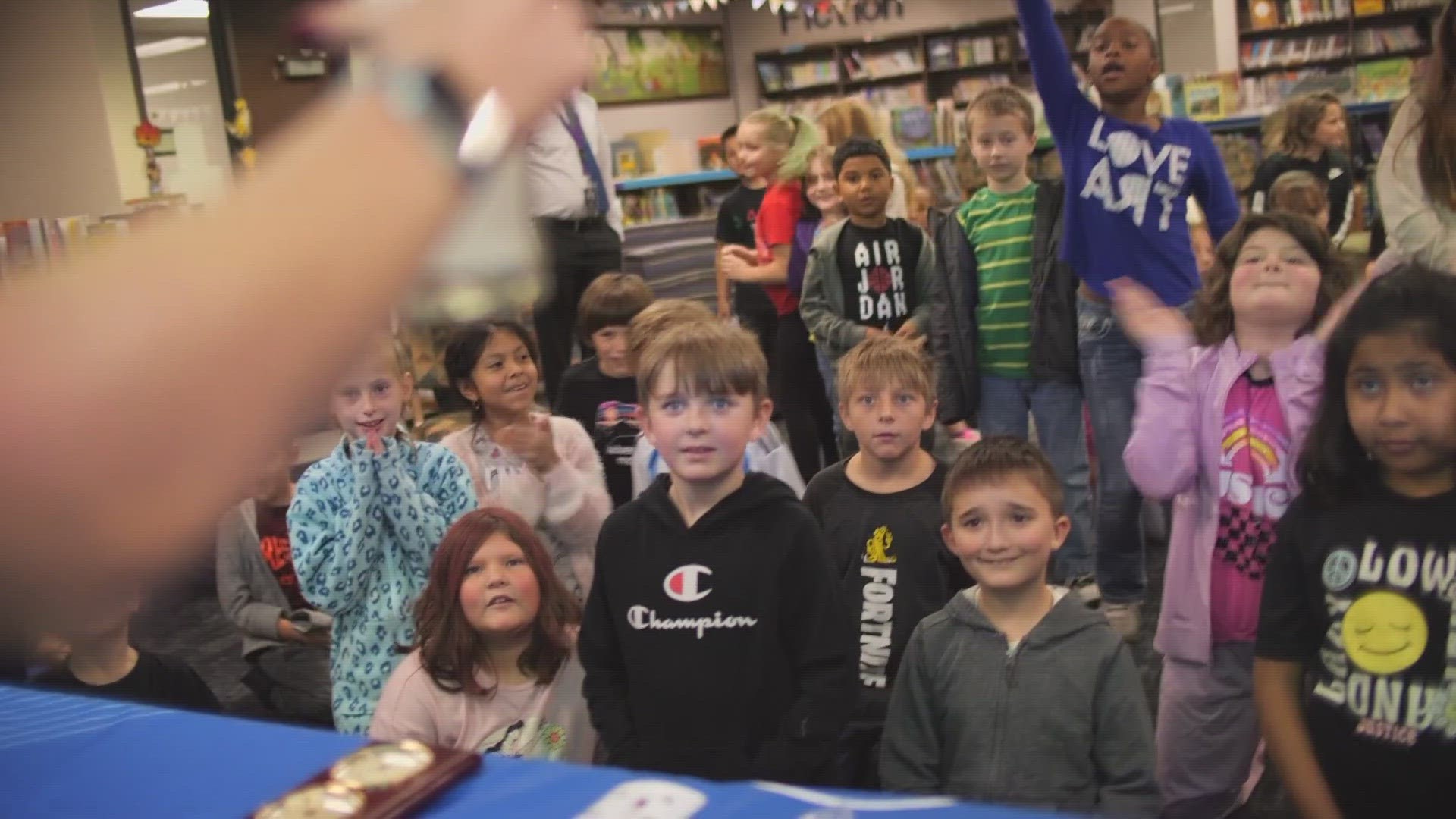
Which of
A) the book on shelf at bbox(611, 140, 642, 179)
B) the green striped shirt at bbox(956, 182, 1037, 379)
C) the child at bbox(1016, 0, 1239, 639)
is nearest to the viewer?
the child at bbox(1016, 0, 1239, 639)

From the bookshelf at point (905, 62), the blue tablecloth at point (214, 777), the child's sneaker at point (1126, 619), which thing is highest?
the bookshelf at point (905, 62)

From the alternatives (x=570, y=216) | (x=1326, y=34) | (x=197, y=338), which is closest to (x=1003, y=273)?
(x=570, y=216)

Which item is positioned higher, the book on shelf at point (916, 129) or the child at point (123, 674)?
the book on shelf at point (916, 129)

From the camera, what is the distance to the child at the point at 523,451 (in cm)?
261

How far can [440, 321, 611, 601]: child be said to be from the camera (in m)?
2.61

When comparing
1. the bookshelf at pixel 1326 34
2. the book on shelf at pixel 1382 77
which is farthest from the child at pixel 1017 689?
the bookshelf at pixel 1326 34

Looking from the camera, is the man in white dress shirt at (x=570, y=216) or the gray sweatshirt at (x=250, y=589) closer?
the gray sweatshirt at (x=250, y=589)

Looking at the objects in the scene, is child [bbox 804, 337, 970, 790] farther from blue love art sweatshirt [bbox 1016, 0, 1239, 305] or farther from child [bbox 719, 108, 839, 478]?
child [bbox 719, 108, 839, 478]

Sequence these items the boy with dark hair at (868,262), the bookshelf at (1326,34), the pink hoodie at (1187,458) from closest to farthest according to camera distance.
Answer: the pink hoodie at (1187,458)
the boy with dark hair at (868,262)
the bookshelf at (1326,34)

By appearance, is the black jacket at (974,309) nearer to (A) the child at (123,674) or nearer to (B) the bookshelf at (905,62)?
(A) the child at (123,674)

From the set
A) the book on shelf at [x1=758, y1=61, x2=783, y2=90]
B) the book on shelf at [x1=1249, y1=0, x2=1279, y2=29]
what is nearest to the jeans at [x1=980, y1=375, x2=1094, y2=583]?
the book on shelf at [x1=1249, y1=0, x2=1279, y2=29]

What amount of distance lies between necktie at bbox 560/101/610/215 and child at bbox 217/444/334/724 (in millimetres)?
1656

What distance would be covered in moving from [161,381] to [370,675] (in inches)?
82.3

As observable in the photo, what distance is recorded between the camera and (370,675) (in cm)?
242
